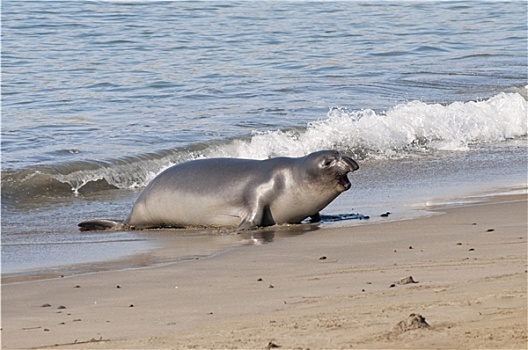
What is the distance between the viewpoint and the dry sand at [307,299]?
3.97 meters

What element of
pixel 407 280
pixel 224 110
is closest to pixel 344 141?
pixel 224 110

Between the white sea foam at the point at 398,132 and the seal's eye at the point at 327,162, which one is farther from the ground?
the white sea foam at the point at 398,132

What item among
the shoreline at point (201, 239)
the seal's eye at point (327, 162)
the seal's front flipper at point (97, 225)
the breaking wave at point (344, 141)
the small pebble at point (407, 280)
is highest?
the breaking wave at point (344, 141)

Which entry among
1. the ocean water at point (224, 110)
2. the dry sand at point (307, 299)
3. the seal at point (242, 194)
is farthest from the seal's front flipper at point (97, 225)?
the dry sand at point (307, 299)

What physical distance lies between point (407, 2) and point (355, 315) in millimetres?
32422

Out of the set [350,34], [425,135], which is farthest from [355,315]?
[350,34]

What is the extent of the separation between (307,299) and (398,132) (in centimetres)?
798

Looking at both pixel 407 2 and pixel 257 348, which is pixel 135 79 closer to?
pixel 257 348

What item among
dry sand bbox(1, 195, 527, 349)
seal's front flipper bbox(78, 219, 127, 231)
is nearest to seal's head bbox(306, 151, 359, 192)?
dry sand bbox(1, 195, 527, 349)

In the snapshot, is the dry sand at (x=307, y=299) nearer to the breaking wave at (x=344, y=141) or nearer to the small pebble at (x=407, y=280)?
the small pebble at (x=407, y=280)

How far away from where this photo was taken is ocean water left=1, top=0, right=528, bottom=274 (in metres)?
9.06

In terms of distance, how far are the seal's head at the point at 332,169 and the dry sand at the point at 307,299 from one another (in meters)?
1.06

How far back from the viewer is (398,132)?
12.5m

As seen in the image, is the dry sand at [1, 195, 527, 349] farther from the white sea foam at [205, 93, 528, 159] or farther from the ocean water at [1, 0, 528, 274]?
the white sea foam at [205, 93, 528, 159]
